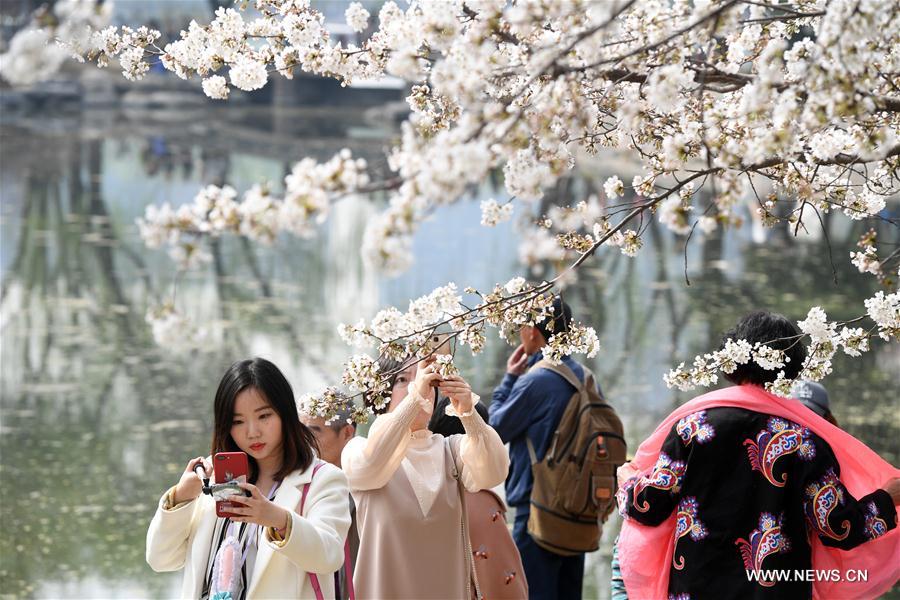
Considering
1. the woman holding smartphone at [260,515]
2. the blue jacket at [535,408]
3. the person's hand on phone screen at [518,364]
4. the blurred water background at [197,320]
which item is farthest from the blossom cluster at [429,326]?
the person's hand on phone screen at [518,364]

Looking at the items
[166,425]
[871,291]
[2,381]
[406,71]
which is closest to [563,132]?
[406,71]

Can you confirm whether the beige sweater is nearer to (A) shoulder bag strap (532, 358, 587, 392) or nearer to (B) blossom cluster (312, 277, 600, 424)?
(B) blossom cluster (312, 277, 600, 424)

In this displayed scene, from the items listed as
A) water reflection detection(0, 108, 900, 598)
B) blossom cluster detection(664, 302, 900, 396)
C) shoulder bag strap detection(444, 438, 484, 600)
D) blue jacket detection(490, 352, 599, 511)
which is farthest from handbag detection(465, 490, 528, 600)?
water reflection detection(0, 108, 900, 598)

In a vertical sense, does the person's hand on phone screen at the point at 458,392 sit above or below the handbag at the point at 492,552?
above

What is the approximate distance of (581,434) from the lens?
410 centimetres

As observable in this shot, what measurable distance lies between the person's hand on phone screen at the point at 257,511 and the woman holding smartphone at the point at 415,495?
0.54m

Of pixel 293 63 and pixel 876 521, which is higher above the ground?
pixel 293 63

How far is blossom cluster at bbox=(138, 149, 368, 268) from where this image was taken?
6.82 feet

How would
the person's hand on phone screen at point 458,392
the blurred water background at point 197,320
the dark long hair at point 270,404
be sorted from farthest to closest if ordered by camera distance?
1. the blurred water background at point 197,320
2. the person's hand on phone screen at point 458,392
3. the dark long hair at point 270,404

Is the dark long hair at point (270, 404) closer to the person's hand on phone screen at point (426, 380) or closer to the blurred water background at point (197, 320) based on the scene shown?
the person's hand on phone screen at point (426, 380)

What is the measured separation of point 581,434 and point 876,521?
53.0 inches

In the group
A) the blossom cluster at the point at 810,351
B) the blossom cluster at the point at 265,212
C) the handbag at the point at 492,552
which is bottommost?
the handbag at the point at 492,552

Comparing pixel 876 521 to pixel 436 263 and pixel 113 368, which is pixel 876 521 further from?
pixel 436 263

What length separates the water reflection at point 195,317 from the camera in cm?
668
